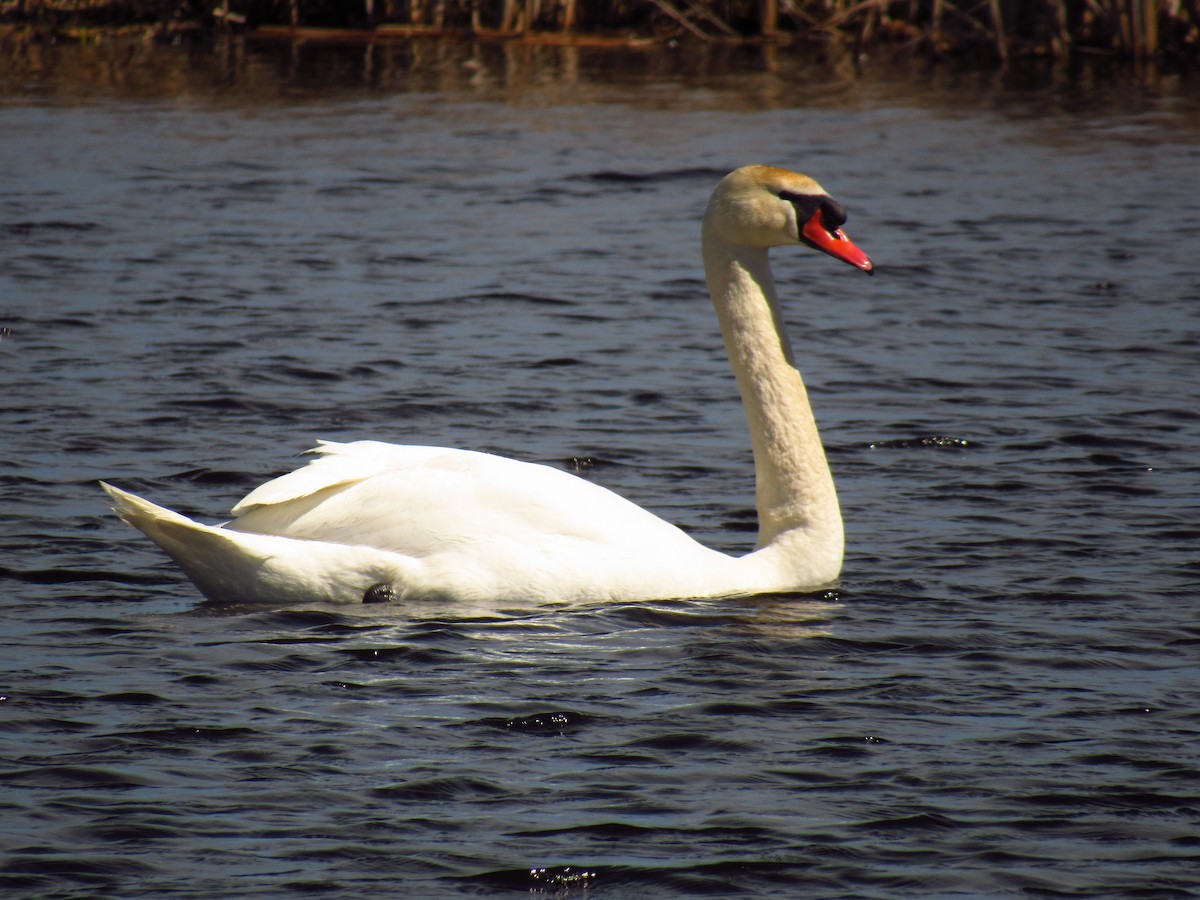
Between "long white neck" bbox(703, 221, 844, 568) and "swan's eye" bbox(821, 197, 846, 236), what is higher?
"swan's eye" bbox(821, 197, 846, 236)

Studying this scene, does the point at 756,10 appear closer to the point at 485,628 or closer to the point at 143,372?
the point at 143,372

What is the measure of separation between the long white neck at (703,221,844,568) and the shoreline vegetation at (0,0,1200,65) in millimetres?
15979

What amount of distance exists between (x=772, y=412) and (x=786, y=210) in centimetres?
72

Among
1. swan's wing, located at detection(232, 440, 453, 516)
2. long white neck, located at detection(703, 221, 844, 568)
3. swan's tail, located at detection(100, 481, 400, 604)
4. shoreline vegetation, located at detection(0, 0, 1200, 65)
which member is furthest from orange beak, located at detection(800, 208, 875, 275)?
shoreline vegetation, located at detection(0, 0, 1200, 65)

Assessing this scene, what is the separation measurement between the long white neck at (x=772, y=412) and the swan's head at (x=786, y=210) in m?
0.16

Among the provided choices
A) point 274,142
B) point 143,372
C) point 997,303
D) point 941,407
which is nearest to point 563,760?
point 941,407

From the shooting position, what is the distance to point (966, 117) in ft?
64.2

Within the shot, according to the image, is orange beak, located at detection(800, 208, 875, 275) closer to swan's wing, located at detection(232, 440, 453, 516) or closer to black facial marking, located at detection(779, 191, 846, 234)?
black facial marking, located at detection(779, 191, 846, 234)

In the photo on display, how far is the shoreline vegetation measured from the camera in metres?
22.6

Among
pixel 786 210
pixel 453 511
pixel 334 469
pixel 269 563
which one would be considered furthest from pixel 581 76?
pixel 269 563

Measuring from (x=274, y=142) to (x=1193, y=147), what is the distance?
844cm

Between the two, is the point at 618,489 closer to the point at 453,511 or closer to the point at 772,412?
the point at 772,412

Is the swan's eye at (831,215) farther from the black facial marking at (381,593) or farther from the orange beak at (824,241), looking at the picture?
the black facial marking at (381,593)

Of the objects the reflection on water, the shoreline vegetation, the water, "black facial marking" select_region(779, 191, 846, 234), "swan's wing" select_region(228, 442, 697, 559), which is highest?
the shoreline vegetation
